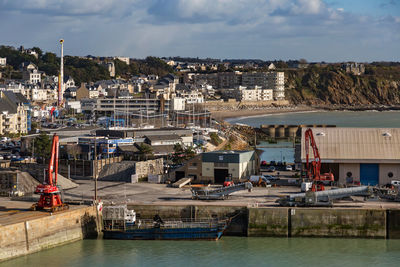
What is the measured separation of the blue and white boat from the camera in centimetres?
2373

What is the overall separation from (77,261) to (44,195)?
3315mm

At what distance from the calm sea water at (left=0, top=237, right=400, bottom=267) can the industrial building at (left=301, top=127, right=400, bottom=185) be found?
6.25 meters

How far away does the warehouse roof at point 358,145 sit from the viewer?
1168 inches

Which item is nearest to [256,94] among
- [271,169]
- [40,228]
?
[271,169]

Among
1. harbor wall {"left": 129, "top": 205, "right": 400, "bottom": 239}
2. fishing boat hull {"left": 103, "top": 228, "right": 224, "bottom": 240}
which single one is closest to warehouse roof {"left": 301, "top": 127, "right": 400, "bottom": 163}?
harbor wall {"left": 129, "top": 205, "right": 400, "bottom": 239}

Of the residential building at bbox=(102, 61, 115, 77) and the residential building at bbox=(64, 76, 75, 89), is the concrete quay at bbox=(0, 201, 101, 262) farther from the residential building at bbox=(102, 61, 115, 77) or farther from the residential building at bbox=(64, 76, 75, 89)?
the residential building at bbox=(102, 61, 115, 77)

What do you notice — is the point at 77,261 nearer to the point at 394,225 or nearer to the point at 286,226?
the point at 286,226

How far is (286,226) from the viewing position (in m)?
24.1

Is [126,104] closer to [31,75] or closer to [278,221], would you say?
[31,75]

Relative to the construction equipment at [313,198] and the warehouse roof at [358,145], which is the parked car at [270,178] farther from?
the construction equipment at [313,198]

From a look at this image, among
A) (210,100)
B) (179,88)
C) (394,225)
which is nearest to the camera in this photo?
(394,225)

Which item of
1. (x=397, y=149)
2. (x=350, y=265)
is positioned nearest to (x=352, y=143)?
(x=397, y=149)

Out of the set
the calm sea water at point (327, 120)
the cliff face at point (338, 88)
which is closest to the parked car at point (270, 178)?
the calm sea water at point (327, 120)

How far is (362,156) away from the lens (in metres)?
29.8
